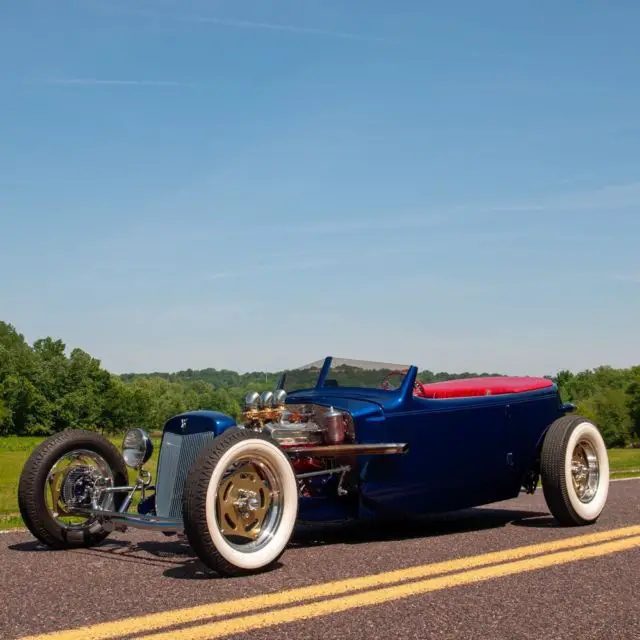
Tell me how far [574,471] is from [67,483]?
4472 millimetres

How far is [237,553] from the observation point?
5.41m

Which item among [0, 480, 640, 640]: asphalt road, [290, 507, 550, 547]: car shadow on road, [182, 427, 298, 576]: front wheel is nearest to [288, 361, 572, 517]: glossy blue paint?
[290, 507, 550, 547]: car shadow on road

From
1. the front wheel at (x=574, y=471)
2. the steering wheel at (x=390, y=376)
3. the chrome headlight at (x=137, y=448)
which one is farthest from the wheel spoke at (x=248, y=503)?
the front wheel at (x=574, y=471)

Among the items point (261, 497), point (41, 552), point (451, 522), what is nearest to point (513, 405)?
point (451, 522)

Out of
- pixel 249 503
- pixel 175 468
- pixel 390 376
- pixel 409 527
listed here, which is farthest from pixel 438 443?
pixel 175 468

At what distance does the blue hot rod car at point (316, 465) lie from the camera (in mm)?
5715

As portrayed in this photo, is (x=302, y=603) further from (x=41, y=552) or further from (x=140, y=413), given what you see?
(x=140, y=413)

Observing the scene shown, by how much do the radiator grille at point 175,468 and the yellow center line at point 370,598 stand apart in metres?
1.89

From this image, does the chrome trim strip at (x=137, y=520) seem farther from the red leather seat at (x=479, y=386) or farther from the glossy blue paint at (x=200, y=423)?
the red leather seat at (x=479, y=386)

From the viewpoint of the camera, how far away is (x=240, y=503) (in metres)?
5.74

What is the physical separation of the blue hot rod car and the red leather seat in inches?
0.5

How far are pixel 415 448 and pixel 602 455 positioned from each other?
236cm

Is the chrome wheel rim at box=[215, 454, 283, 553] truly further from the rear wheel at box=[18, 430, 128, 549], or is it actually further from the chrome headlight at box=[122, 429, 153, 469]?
the rear wheel at box=[18, 430, 128, 549]

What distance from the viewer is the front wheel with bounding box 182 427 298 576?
531cm
